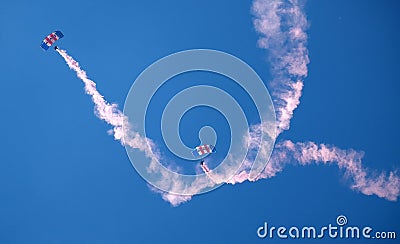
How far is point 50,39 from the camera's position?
2.84 meters

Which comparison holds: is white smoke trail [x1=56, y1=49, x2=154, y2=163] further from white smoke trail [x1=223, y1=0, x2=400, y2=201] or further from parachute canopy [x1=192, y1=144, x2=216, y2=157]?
white smoke trail [x1=223, y1=0, x2=400, y2=201]

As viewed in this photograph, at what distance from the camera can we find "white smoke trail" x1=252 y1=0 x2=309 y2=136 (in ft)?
9.51

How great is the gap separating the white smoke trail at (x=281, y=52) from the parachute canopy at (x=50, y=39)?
1281 millimetres

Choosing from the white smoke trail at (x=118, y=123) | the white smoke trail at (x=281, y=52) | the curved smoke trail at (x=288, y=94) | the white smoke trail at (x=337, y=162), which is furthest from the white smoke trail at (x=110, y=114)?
the white smoke trail at (x=281, y=52)

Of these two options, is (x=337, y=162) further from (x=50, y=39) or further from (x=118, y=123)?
(x=50, y=39)

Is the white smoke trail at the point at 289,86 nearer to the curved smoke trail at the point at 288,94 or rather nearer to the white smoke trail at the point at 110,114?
the curved smoke trail at the point at 288,94

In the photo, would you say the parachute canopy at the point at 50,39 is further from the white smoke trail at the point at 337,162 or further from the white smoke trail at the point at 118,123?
the white smoke trail at the point at 337,162

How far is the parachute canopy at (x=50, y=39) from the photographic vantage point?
284cm

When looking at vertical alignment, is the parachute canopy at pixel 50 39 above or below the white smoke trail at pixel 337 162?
above

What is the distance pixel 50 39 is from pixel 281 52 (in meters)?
1.50

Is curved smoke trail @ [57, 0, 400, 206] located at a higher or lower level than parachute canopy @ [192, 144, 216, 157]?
higher

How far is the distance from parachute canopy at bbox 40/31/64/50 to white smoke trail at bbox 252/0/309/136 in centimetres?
128

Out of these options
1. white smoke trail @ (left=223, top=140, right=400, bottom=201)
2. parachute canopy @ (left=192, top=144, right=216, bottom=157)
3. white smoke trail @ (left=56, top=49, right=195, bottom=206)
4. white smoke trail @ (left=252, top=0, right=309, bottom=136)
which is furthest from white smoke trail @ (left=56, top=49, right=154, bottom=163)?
white smoke trail @ (left=252, top=0, right=309, bottom=136)

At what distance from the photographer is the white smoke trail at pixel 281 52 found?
290 cm
